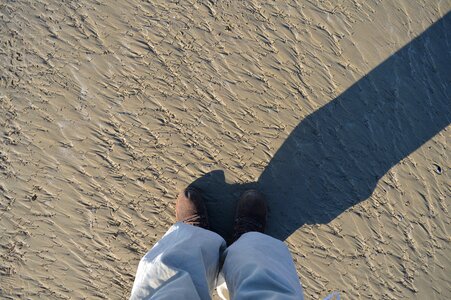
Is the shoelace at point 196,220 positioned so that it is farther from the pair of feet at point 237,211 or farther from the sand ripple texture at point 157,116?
the sand ripple texture at point 157,116

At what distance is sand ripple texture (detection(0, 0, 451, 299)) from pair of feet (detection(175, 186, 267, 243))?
11 cm

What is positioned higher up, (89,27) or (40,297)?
(89,27)

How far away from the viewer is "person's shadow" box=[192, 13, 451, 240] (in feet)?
7.97

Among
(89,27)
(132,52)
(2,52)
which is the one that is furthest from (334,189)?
(2,52)

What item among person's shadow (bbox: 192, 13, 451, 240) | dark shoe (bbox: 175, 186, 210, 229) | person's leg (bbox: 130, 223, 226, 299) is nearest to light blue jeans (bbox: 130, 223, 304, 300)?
person's leg (bbox: 130, 223, 226, 299)

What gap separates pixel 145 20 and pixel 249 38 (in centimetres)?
67

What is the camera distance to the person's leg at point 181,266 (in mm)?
1628

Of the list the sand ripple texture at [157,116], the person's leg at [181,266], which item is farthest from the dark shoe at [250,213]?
the person's leg at [181,266]

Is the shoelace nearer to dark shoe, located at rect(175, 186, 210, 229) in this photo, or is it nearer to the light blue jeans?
dark shoe, located at rect(175, 186, 210, 229)

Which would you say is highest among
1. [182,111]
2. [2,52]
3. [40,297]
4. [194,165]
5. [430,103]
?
[430,103]

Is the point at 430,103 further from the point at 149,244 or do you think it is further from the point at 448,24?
the point at 149,244

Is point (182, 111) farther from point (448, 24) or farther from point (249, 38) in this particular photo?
point (448, 24)

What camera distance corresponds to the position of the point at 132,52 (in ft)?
7.82

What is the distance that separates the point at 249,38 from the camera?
2412mm
